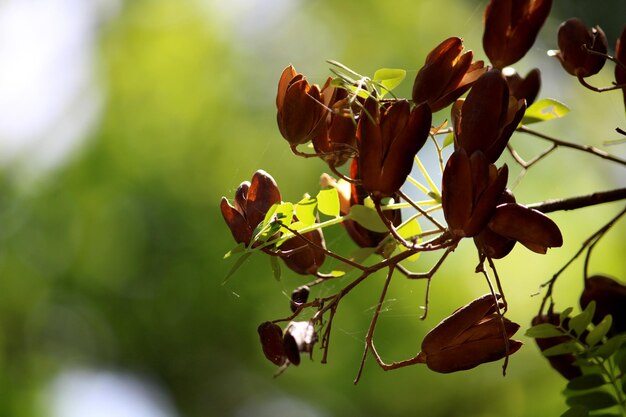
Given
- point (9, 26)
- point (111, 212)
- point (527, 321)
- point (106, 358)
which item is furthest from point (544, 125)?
point (9, 26)

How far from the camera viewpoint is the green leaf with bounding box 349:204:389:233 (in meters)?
0.44

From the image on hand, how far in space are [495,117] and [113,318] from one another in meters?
2.59

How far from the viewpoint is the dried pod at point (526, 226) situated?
14.8 inches

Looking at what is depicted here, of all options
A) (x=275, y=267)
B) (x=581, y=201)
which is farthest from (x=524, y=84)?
(x=275, y=267)

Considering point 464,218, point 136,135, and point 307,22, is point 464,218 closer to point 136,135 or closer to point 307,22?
point 136,135

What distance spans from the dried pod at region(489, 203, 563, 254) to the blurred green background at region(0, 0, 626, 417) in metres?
1.92

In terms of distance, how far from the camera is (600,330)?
1.55 feet

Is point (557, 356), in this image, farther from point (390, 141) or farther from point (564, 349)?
point (390, 141)

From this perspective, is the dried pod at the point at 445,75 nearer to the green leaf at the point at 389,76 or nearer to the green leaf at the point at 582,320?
the green leaf at the point at 389,76

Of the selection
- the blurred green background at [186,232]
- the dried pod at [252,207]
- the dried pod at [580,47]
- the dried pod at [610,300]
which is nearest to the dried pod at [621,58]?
the dried pod at [580,47]

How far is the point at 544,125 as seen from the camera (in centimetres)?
232

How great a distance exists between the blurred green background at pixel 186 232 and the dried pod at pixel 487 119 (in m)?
1.93

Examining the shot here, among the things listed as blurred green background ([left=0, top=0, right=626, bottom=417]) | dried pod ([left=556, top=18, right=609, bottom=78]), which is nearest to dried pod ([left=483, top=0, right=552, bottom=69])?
dried pod ([left=556, top=18, right=609, bottom=78])

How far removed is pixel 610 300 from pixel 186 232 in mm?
2294
